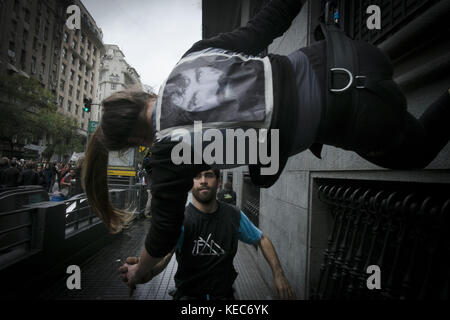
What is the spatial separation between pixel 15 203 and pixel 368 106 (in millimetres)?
4642

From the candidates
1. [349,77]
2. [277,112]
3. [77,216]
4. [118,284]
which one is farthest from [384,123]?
[77,216]

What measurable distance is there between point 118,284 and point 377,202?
A: 3929 mm

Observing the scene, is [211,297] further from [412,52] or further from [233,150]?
[412,52]

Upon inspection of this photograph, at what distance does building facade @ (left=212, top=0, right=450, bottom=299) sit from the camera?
1609 mm

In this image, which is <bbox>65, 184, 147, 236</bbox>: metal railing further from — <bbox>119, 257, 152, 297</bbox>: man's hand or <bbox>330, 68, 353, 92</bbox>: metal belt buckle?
<bbox>330, 68, 353, 92</bbox>: metal belt buckle

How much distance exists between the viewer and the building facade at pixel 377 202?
1609mm

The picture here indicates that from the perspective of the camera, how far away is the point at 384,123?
956mm

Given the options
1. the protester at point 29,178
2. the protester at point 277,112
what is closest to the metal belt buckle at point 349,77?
the protester at point 277,112

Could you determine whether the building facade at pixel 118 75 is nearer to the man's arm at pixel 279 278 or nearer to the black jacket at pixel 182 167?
the black jacket at pixel 182 167

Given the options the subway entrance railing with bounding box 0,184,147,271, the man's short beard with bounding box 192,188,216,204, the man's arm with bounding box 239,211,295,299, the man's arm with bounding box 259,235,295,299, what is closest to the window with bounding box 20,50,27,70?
the subway entrance railing with bounding box 0,184,147,271

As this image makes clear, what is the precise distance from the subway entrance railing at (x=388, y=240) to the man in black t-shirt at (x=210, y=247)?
0.75 metres

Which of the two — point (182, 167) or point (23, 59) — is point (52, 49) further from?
point (182, 167)

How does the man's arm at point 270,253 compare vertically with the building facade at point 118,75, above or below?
below

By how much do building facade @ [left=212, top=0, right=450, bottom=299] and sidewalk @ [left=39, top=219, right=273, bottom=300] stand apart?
95cm
